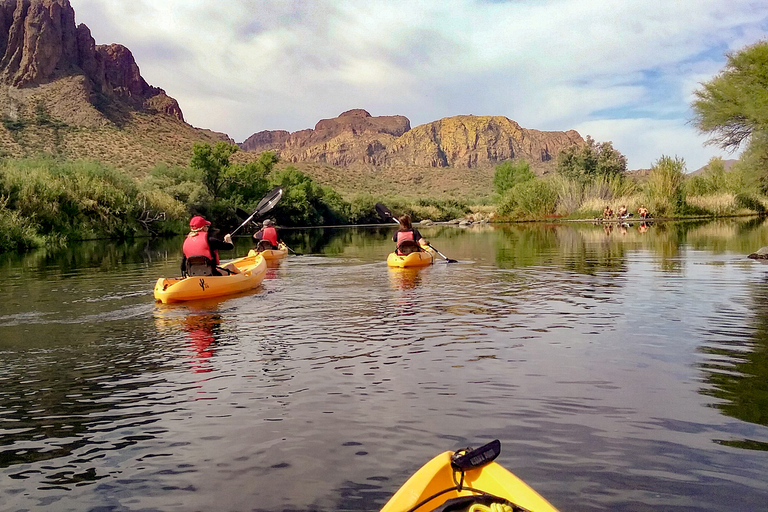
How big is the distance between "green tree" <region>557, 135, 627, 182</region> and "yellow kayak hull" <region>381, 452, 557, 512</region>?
2469 inches

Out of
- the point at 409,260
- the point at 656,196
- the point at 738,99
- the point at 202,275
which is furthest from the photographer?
the point at 656,196

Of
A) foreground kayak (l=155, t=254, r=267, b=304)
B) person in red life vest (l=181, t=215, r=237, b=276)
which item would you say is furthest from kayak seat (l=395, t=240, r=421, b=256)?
person in red life vest (l=181, t=215, r=237, b=276)

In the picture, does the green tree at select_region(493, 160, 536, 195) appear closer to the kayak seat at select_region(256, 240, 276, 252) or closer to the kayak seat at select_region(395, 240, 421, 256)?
the kayak seat at select_region(256, 240, 276, 252)

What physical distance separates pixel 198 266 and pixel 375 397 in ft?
24.8

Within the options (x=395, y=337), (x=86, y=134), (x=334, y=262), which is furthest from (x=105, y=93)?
(x=395, y=337)

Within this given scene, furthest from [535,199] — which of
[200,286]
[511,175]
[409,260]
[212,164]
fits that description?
[200,286]

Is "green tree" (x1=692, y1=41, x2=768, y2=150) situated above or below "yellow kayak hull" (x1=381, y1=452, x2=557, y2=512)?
above

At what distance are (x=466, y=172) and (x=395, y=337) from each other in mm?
131321

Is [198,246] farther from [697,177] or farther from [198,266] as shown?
[697,177]

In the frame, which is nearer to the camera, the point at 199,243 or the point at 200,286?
the point at 200,286

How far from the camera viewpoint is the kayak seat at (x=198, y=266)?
12.6m

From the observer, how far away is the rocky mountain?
72250mm

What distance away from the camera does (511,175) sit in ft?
264

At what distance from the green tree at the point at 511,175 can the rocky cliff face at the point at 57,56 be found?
54.4m
